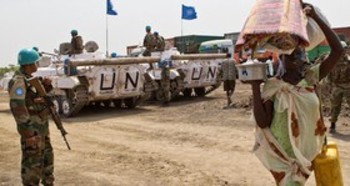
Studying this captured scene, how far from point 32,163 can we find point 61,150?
3.97 meters

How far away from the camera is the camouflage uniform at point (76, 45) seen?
15.8 m

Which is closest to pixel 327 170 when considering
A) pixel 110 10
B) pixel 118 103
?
pixel 118 103

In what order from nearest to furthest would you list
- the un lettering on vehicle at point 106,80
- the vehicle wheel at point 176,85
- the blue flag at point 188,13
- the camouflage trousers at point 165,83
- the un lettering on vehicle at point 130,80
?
the un lettering on vehicle at point 106,80 < the un lettering on vehicle at point 130,80 < the camouflage trousers at point 165,83 < the vehicle wheel at point 176,85 < the blue flag at point 188,13

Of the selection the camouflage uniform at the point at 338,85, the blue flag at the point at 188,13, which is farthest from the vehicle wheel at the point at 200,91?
the camouflage uniform at the point at 338,85

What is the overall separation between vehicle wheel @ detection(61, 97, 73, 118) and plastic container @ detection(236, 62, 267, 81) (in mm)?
11726

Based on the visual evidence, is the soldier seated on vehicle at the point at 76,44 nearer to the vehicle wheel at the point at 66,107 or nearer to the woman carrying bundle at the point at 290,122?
the vehicle wheel at the point at 66,107

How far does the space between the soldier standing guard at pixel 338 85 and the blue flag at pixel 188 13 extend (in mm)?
14457

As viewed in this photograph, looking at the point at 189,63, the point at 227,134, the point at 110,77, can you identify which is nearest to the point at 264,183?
the point at 227,134

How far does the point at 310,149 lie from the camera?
122 inches

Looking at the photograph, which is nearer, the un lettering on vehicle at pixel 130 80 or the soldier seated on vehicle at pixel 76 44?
the un lettering on vehicle at pixel 130 80

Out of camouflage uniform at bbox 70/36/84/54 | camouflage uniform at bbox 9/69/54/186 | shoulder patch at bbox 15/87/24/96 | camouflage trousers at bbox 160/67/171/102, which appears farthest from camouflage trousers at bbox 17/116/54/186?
camouflage trousers at bbox 160/67/171/102

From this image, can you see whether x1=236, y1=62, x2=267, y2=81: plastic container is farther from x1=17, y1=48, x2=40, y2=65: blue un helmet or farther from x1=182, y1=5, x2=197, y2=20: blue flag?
x1=182, y1=5, x2=197, y2=20: blue flag

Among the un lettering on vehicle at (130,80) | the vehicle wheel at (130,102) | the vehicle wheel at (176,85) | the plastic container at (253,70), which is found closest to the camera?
the plastic container at (253,70)

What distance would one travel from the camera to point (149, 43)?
18047mm
